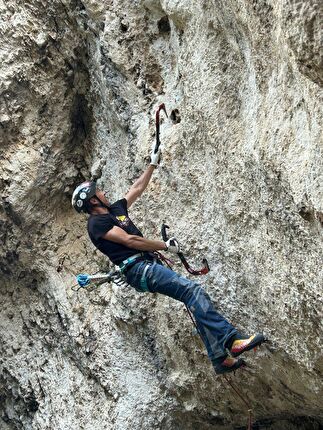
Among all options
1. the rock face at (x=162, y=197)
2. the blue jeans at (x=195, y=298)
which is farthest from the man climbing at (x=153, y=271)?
the rock face at (x=162, y=197)

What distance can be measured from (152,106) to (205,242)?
157cm

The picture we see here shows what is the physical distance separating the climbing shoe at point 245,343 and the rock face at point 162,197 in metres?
0.19

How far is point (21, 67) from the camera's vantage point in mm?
8250

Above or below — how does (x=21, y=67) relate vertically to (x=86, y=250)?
above

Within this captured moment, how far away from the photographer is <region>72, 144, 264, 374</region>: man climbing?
6.09m

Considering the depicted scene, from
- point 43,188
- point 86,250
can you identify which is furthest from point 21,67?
point 86,250

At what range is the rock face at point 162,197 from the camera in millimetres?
5441

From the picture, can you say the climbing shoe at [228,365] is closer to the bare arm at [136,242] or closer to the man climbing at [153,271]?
the man climbing at [153,271]

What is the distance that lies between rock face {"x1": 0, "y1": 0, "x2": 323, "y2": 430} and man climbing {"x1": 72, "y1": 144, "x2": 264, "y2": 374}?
326 millimetres

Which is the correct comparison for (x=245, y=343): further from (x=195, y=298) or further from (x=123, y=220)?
(x=123, y=220)

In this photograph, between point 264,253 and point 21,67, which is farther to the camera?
point 21,67

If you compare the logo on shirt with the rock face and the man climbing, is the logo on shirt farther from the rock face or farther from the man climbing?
the rock face

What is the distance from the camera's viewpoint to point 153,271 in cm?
634

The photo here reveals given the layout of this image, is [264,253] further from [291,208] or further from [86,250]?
[86,250]
